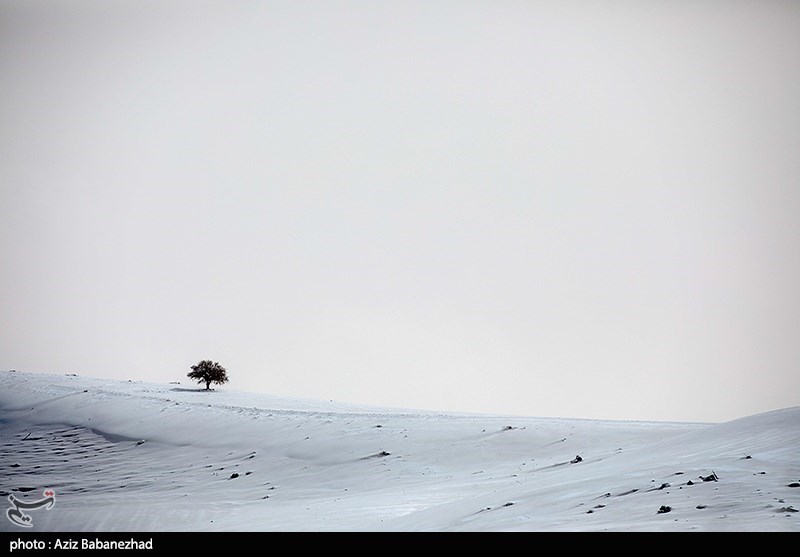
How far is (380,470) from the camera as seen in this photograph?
15422mm

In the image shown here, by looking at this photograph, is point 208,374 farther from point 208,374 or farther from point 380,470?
point 380,470

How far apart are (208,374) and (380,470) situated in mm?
23795

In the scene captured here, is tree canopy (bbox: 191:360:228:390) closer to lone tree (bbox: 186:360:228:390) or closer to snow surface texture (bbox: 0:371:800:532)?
lone tree (bbox: 186:360:228:390)

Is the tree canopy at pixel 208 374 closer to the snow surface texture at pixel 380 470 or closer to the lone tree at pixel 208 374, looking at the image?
the lone tree at pixel 208 374

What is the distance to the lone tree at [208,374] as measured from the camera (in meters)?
36.7

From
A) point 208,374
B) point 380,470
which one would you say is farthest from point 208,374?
point 380,470

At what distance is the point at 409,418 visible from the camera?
22422mm

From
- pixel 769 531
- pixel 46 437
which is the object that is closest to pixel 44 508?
pixel 46 437

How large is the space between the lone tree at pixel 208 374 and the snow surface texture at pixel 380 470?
30.6 ft

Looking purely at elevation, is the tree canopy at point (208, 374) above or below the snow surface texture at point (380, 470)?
above

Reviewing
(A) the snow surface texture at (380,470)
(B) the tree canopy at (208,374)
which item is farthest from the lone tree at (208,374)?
(A) the snow surface texture at (380,470)

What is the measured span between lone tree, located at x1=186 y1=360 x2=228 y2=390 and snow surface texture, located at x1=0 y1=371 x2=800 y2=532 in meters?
9.32

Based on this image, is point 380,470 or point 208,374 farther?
point 208,374

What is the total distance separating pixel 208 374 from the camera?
36.8 metres
